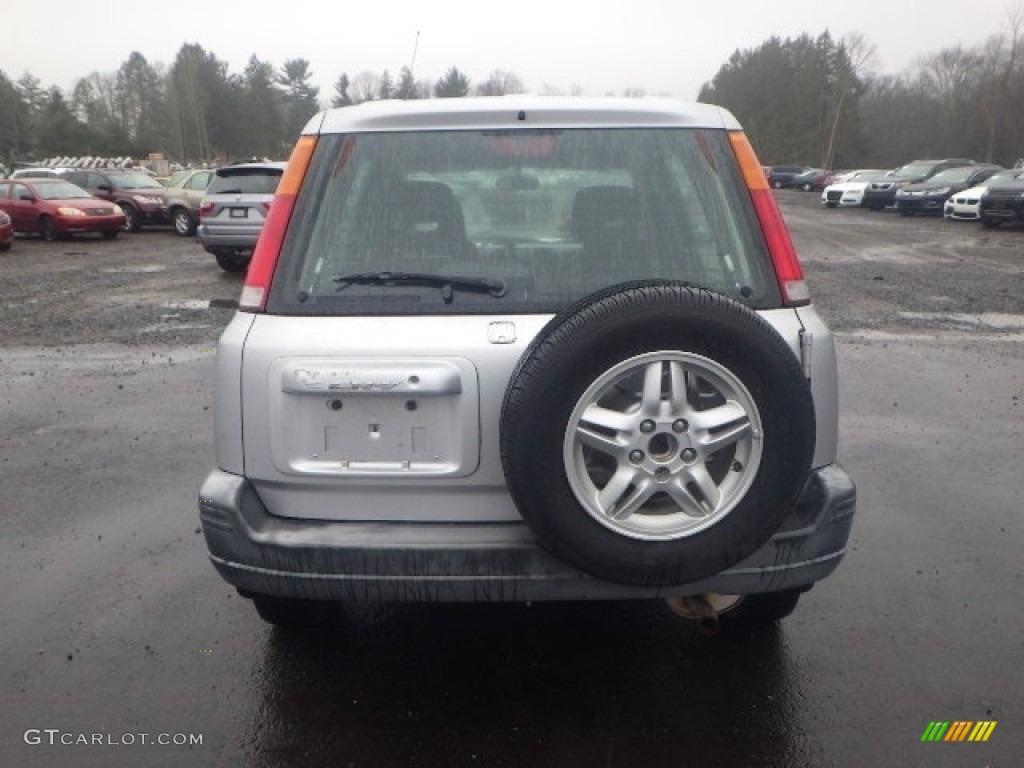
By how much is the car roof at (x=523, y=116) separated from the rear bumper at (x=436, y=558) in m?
1.17

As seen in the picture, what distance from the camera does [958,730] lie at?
9.06 feet

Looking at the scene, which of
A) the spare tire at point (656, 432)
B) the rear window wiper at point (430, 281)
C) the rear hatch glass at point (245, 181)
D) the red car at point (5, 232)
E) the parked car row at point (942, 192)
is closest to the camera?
the spare tire at point (656, 432)

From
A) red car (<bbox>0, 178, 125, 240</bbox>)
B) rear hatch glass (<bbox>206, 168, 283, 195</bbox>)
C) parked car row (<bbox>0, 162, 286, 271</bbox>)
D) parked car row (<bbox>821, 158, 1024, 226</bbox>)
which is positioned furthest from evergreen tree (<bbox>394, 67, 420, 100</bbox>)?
parked car row (<bbox>821, 158, 1024, 226</bbox>)

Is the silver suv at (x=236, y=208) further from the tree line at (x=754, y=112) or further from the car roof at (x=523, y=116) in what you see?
the tree line at (x=754, y=112)

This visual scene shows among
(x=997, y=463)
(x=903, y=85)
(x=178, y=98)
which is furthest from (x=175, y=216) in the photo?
(x=903, y=85)

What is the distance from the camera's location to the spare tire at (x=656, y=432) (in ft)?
7.53

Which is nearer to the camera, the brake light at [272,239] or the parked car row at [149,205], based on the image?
the brake light at [272,239]

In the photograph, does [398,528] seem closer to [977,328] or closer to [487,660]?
[487,660]

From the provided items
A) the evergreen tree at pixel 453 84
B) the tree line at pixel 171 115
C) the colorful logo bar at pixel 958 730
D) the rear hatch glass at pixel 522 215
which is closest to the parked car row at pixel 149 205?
the evergreen tree at pixel 453 84

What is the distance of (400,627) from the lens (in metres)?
3.40

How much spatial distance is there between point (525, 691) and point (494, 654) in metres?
0.25

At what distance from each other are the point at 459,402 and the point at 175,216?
74.7 ft

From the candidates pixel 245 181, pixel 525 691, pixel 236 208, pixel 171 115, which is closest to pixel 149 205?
pixel 245 181

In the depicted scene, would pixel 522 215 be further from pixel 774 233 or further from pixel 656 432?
pixel 656 432
